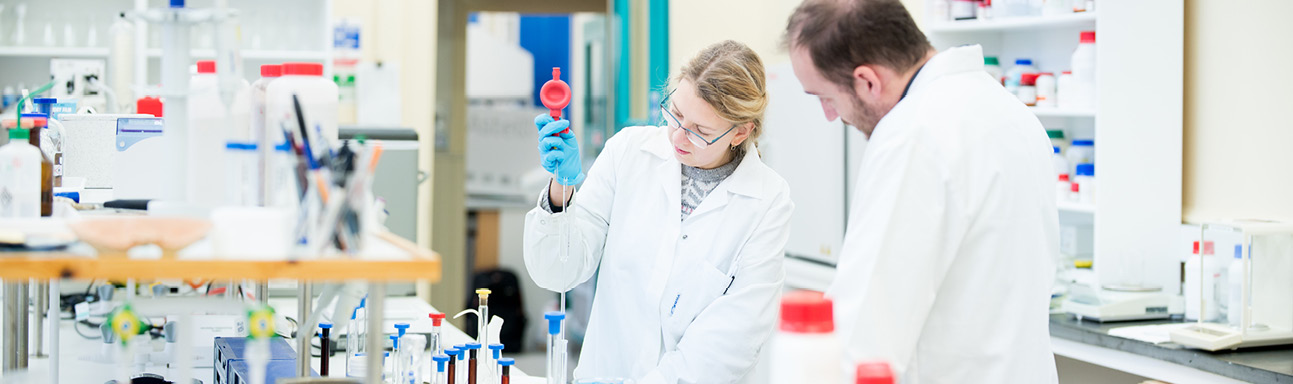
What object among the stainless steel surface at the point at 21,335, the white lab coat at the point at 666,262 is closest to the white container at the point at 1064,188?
the white lab coat at the point at 666,262

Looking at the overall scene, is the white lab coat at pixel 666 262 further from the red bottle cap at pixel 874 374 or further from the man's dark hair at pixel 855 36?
the red bottle cap at pixel 874 374

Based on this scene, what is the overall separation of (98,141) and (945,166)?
1.69 meters

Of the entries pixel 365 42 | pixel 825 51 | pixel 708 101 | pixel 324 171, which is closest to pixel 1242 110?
pixel 708 101

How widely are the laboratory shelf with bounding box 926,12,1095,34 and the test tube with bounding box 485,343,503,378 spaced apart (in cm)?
206

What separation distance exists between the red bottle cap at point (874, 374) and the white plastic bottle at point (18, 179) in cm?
111

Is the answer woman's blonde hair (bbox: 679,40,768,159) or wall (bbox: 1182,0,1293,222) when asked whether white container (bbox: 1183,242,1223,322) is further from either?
woman's blonde hair (bbox: 679,40,768,159)

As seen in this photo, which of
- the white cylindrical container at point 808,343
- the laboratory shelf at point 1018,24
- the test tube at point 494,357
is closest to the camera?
the white cylindrical container at point 808,343

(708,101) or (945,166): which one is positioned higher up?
(708,101)

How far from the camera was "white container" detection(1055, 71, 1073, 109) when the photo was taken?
3.31 metres

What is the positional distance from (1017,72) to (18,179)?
9.45ft

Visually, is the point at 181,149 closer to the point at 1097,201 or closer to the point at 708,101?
the point at 708,101

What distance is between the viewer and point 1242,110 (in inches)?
121

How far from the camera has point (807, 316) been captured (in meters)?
1.00

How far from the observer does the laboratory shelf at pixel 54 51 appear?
13.7ft
